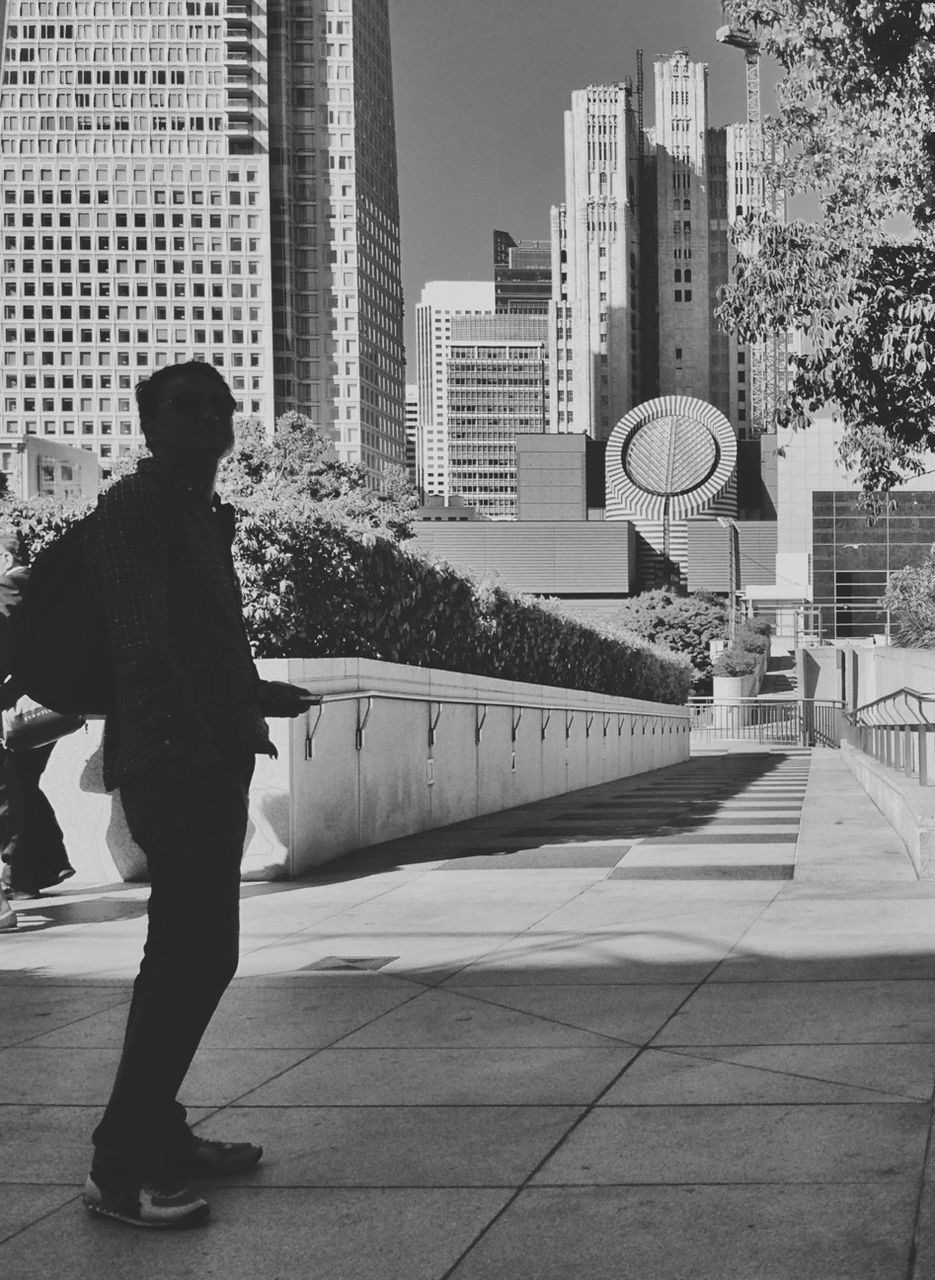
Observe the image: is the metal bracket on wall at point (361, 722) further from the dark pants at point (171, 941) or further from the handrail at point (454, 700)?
the dark pants at point (171, 941)

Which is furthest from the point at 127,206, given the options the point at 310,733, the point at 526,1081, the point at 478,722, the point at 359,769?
the point at 526,1081

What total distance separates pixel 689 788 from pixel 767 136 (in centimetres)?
927

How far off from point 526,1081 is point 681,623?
103763mm

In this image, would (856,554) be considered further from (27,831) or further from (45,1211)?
(45,1211)

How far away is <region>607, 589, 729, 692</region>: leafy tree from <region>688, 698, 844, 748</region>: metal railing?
30698 mm

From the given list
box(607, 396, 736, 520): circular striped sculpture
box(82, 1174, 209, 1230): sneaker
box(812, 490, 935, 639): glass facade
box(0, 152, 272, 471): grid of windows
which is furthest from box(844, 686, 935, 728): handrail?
box(0, 152, 272, 471): grid of windows

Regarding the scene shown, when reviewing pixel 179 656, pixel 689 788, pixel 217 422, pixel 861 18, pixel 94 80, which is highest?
pixel 94 80

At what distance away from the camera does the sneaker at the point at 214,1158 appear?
11.8 feet

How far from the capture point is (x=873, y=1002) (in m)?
5.18

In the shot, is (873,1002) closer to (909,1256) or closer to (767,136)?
(909,1256)

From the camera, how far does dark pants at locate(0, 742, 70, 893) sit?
26.9 feet

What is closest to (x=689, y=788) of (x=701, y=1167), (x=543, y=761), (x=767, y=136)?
(x=543, y=761)

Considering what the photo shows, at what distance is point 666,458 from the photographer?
160875 millimetres

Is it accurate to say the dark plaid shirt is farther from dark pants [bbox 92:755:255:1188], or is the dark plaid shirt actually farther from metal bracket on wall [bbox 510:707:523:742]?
metal bracket on wall [bbox 510:707:523:742]
